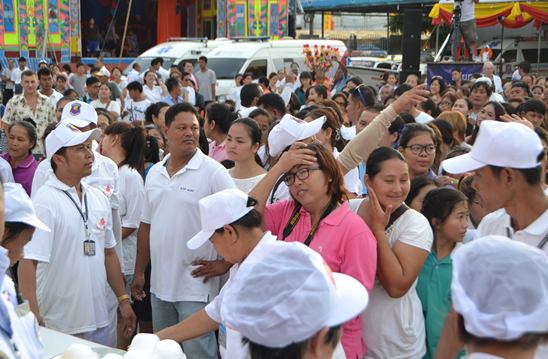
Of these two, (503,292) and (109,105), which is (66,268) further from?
(109,105)

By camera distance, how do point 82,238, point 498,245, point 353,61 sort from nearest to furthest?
1. point 498,245
2. point 82,238
3. point 353,61

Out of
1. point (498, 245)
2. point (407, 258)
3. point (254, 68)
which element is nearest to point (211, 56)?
point (254, 68)

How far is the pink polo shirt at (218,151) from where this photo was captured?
598 centimetres

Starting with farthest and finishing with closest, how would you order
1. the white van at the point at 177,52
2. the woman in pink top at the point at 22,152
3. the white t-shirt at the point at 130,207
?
the white van at the point at 177,52 < the woman in pink top at the point at 22,152 < the white t-shirt at the point at 130,207

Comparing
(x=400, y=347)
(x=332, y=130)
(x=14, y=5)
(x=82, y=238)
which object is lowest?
(x=400, y=347)

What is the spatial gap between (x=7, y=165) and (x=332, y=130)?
106 inches

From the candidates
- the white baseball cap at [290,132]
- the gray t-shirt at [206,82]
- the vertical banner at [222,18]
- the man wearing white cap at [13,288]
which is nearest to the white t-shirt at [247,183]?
the white baseball cap at [290,132]

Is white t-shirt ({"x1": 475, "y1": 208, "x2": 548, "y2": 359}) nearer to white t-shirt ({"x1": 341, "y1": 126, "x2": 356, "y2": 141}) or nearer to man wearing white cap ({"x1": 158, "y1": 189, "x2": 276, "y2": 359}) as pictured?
man wearing white cap ({"x1": 158, "y1": 189, "x2": 276, "y2": 359})

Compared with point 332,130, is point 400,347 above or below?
below

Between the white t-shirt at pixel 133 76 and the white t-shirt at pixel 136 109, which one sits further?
the white t-shirt at pixel 133 76

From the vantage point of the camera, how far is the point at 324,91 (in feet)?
33.2

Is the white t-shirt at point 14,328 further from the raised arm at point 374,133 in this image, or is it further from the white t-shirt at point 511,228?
the raised arm at point 374,133

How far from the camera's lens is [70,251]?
406 cm

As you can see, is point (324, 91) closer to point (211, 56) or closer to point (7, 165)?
point (7, 165)
